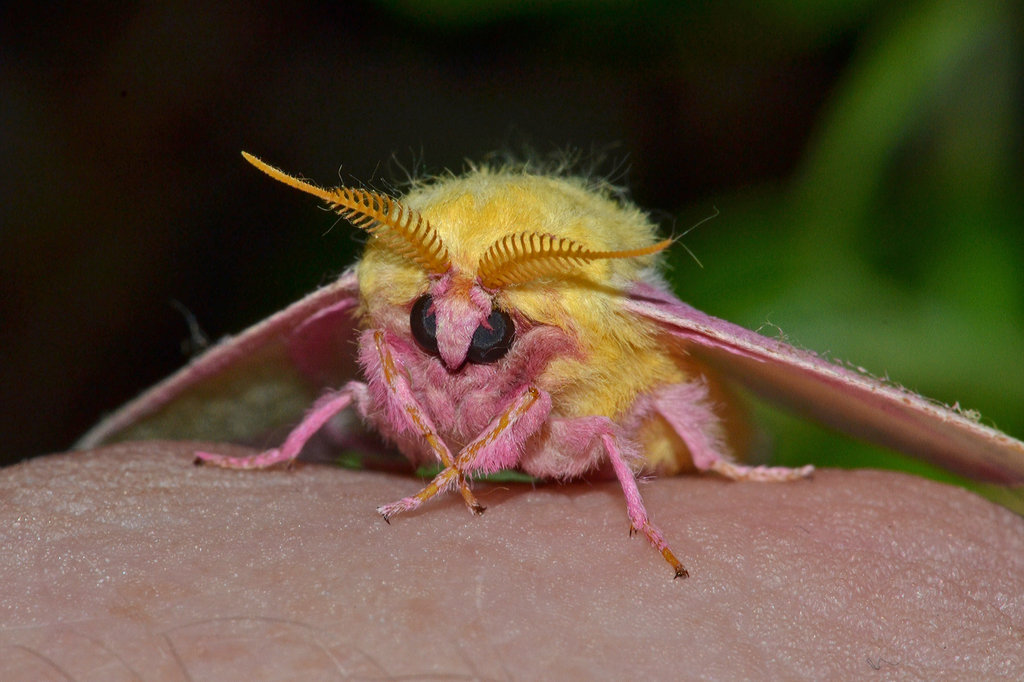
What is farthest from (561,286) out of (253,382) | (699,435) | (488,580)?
(253,382)

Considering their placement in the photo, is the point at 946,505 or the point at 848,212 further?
the point at 848,212

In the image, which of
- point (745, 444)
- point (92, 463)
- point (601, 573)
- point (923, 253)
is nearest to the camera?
point (601, 573)

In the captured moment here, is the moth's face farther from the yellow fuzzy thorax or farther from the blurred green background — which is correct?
the blurred green background

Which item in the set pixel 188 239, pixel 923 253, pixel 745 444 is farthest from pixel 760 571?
pixel 188 239

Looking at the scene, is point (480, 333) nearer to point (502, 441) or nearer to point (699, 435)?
point (502, 441)

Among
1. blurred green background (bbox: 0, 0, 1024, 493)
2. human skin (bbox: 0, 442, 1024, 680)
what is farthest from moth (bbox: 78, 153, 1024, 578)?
blurred green background (bbox: 0, 0, 1024, 493)

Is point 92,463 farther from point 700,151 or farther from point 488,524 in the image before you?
point 700,151

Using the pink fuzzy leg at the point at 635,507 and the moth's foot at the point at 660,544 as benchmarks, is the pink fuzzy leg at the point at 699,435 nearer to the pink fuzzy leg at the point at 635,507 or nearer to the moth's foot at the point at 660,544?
the pink fuzzy leg at the point at 635,507
